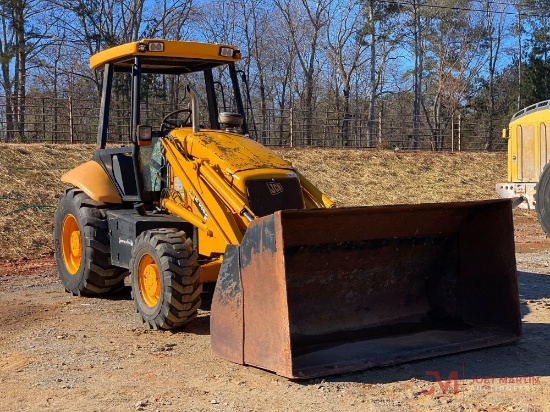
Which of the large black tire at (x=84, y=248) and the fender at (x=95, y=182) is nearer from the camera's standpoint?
the large black tire at (x=84, y=248)

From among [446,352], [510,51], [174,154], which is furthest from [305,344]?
[510,51]

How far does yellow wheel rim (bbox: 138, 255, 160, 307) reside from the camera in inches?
260

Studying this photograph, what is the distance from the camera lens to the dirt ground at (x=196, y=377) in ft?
15.7

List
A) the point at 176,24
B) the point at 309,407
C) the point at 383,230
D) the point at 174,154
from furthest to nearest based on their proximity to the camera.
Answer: the point at 176,24, the point at 174,154, the point at 383,230, the point at 309,407

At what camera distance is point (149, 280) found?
22.0ft

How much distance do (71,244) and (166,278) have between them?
285 cm

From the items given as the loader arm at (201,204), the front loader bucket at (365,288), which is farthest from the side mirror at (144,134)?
the front loader bucket at (365,288)

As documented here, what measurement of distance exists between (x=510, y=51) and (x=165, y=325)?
4542cm

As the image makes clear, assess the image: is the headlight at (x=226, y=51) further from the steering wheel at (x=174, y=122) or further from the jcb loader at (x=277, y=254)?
the steering wheel at (x=174, y=122)

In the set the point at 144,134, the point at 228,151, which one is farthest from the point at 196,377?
the point at 144,134

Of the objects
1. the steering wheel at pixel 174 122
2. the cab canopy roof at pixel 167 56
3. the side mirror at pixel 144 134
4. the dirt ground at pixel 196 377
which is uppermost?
the cab canopy roof at pixel 167 56

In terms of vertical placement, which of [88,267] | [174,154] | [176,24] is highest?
[176,24]

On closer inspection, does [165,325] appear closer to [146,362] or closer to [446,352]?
[146,362]

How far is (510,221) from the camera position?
6.19 metres
